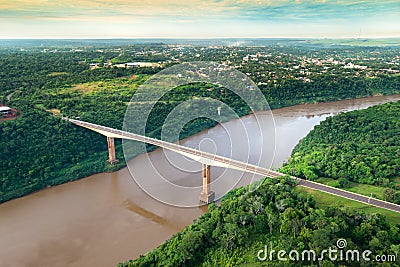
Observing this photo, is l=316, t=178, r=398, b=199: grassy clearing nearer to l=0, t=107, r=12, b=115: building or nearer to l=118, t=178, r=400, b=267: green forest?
l=118, t=178, r=400, b=267: green forest

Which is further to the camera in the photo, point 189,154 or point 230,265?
point 189,154

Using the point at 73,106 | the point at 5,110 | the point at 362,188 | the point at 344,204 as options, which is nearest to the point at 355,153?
the point at 362,188

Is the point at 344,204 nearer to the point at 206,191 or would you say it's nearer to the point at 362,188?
the point at 362,188

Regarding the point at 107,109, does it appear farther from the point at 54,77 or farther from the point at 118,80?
the point at 54,77

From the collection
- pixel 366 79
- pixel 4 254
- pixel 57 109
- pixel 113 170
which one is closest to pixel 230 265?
pixel 4 254

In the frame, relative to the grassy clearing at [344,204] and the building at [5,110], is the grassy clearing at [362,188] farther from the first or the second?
the building at [5,110]

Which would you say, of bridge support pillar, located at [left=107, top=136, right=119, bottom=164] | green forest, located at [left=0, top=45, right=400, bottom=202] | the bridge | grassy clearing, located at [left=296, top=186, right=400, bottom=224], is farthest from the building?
grassy clearing, located at [left=296, top=186, right=400, bottom=224]

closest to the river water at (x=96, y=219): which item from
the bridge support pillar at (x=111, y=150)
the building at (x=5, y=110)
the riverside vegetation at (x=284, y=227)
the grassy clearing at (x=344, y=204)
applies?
the bridge support pillar at (x=111, y=150)

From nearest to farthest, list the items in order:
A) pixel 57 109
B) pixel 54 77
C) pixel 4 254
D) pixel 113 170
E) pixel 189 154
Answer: pixel 4 254 < pixel 189 154 < pixel 113 170 < pixel 57 109 < pixel 54 77
